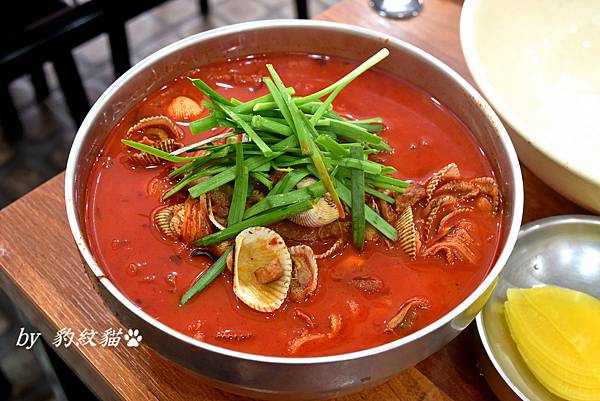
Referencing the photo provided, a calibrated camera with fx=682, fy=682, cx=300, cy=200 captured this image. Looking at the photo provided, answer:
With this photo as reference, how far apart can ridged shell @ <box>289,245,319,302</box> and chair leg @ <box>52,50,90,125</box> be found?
1382mm

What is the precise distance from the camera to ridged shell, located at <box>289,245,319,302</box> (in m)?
0.96

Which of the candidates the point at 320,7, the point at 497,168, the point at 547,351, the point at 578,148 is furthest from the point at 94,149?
the point at 320,7

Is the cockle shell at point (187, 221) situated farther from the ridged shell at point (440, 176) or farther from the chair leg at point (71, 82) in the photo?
the chair leg at point (71, 82)

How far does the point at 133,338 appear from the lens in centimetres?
102

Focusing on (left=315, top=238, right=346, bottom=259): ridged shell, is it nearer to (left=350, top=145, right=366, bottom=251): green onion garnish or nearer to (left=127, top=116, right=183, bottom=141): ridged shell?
(left=350, top=145, right=366, bottom=251): green onion garnish

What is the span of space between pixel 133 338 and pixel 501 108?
2.34ft

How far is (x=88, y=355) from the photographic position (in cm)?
107

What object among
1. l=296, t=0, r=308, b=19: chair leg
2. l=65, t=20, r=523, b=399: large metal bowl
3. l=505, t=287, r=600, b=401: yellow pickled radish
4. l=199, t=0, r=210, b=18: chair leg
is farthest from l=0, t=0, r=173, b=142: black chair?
l=505, t=287, r=600, b=401: yellow pickled radish

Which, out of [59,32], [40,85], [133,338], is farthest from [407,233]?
[40,85]

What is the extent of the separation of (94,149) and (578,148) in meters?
0.92

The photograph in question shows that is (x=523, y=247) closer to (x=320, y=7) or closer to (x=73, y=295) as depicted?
(x=73, y=295)

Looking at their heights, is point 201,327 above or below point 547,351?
above

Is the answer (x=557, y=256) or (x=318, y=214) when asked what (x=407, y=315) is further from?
(x=557, y=256)

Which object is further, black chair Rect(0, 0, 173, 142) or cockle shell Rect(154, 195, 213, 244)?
black chair Rect(0, 0, 173, 142)
